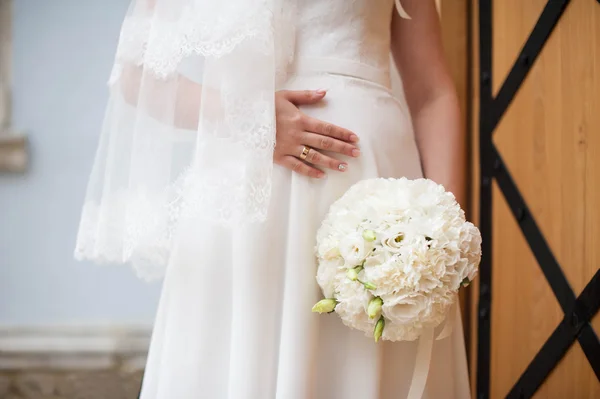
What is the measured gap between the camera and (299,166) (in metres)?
0.88

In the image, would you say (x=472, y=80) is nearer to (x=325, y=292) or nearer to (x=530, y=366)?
(x=530, y=366)

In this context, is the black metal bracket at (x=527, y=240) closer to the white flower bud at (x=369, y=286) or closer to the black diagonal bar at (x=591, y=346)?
the black diagonal bar at (x=591, y=346)

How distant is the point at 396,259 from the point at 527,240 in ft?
3.52

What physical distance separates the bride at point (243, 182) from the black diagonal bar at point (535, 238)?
27.3 inches

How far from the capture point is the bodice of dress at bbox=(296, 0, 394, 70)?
95 centimetres

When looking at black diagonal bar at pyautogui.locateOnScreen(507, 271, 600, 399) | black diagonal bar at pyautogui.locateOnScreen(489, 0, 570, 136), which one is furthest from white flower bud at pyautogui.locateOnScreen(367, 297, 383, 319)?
black diagonal bar at pyautogui.locateOnScreen(489, 0, 570, 136)

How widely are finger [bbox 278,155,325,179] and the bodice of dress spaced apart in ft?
0.59

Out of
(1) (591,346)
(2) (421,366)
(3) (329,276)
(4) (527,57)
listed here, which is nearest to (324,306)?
(3) (329,276)

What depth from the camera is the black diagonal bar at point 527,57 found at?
1.58 metres

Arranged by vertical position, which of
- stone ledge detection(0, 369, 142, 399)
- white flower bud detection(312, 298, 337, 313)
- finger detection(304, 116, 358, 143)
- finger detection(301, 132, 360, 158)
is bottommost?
stone ledge detection(0, 369, 142, 399)

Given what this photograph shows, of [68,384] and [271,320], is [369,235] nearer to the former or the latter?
[271,320]

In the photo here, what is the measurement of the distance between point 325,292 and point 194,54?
40 centimetres

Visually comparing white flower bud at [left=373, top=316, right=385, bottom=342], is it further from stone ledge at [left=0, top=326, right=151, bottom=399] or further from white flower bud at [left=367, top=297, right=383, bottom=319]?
stone ledge at [left=0, top=326, right=151, bottom=399]

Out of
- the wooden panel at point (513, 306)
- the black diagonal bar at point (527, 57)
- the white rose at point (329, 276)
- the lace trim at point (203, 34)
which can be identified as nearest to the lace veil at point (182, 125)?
the lace trim at point (203, 34)
